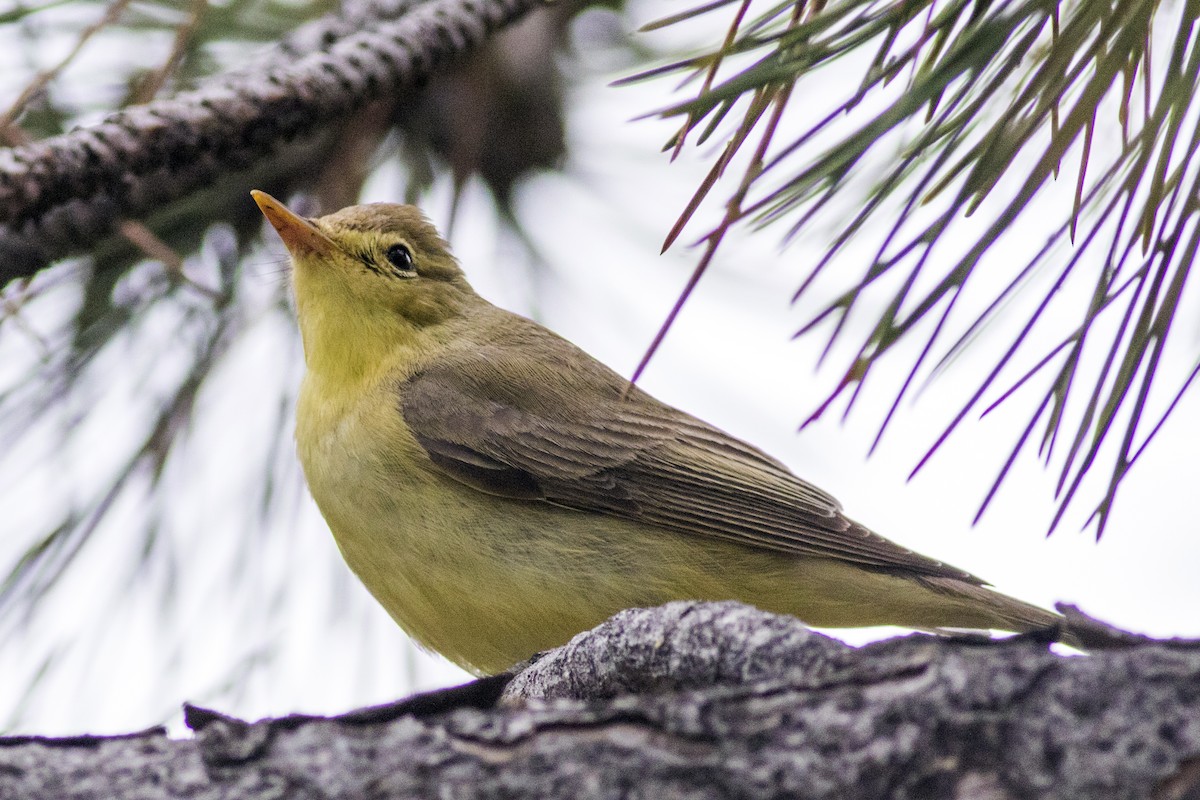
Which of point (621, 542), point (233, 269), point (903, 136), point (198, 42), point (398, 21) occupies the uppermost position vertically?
point (198, 42)

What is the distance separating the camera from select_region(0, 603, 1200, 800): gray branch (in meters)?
1.60

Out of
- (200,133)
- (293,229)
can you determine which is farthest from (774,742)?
(293,229)

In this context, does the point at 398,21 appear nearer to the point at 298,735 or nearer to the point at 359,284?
the point at 359,284

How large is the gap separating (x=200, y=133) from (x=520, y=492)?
1326 millimetres

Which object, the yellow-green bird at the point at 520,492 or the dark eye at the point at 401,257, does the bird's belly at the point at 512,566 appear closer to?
the yellow-green bird at the point at 520,492

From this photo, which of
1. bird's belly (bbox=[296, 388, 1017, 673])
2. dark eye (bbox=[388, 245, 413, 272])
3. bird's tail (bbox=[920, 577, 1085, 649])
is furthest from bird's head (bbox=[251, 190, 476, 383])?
bird's tail (bbox=[920, 577, 1085, 649])

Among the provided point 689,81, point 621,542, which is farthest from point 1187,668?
point 621,542

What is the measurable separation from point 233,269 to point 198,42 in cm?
70

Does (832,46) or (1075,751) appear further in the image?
(832,46)

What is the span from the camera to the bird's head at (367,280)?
13.2ft

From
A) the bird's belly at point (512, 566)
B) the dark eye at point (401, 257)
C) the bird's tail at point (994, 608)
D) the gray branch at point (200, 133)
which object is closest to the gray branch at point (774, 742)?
the gray branch at point (200, 133)

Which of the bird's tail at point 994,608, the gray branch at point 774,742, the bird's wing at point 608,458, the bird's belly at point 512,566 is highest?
the bird's wing at point 608,458

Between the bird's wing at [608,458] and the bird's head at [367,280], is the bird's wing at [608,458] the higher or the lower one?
the lower one

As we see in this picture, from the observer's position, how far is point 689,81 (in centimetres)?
237
